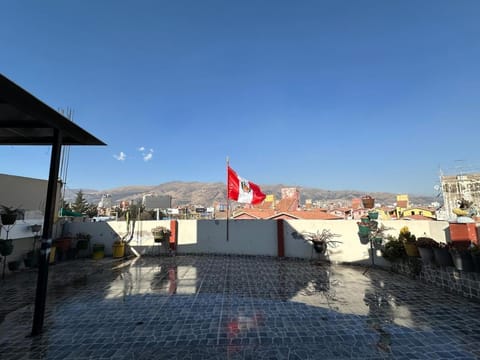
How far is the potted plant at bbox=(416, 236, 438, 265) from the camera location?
15.7 feet

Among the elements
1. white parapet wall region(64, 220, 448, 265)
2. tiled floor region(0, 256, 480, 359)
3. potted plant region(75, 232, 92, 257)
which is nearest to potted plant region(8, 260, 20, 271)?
tiled floor region(0, 256, 480, 359)

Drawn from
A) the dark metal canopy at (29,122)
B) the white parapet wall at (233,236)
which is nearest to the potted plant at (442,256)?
the white parapet wall at (233,236)

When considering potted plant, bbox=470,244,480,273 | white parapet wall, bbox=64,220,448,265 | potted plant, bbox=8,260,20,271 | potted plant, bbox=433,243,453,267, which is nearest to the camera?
potted plant, bbox=470,244,480,273

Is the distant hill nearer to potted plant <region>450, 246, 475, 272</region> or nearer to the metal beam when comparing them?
potted plant <region>450, 246, 475, 272</region>

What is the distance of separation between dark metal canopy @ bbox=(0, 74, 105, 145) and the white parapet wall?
5322 millimetres

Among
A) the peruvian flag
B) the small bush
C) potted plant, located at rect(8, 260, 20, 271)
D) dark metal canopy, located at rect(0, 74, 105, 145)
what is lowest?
potted plant, located at rect(8, 260, 20, 271)

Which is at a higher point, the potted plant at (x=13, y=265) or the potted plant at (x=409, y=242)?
the potted plant at (x=409, y=242)

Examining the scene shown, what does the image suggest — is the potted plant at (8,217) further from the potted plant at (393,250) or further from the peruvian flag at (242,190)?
the potted plant at (393,250)

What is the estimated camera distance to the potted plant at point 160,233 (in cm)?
859

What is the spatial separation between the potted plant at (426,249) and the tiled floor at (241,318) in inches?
21.2

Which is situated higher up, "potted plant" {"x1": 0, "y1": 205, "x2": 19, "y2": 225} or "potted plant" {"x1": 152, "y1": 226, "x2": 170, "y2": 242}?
"potted plant" {"x1": 0, "y1": 205, "x2": 19, "y2": 225}

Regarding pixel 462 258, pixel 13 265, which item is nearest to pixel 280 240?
pixel 462 258

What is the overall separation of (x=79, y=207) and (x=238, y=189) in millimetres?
31440

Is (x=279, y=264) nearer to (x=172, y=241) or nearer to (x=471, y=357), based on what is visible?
(x=172, y=241)
